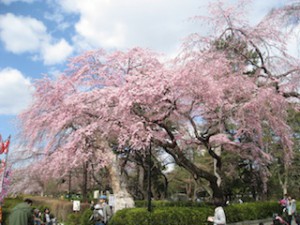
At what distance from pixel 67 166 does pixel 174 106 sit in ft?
17.8

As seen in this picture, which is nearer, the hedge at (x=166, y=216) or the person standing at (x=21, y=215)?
the person standing at (x=21, y=215)

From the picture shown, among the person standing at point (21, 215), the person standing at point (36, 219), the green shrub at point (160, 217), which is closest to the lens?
the person standing at point (21, 215)

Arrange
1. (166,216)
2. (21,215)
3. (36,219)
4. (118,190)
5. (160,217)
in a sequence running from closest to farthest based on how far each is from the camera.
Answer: (21,215) → (36,219) → (160,217) → (166,216) → (118,190)

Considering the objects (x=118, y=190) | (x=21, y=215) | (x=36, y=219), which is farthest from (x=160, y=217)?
(x=21, y=215)

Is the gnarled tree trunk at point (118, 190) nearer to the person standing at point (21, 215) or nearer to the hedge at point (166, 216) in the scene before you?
the hedge at point (166, 216)

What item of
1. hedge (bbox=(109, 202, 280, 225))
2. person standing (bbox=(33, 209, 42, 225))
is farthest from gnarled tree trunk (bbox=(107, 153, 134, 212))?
person standing (bbox=(33, 209, 42, 225))

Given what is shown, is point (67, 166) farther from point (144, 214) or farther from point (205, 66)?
point (205, 66)

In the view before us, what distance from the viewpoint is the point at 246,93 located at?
13336mm

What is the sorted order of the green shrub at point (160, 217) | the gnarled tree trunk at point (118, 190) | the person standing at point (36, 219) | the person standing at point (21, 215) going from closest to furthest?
the person standing at point (21, 215), the person standing at point (36, 219), the green shrub at point (160, 217), the gnarled tree trunk at point (118, 190)

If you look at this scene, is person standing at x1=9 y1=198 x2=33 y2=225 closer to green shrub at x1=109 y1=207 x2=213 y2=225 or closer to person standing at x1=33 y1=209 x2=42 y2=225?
person standing at x1=33 y1=209 x2=42 y2=225

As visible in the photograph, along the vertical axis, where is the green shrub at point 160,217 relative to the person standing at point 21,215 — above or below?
below

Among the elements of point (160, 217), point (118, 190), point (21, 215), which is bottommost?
point (160, 217)

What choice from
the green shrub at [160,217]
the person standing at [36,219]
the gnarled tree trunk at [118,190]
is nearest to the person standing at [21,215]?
the person standing at [36,219]

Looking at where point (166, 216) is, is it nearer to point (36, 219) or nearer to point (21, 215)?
point (36, 219)
